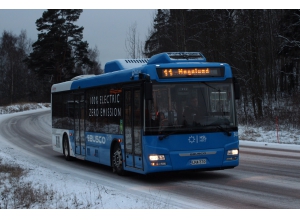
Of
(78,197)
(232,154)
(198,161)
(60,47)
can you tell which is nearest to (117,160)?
(198,161)

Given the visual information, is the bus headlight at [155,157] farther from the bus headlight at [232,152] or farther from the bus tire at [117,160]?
the bus tire at [117,160]

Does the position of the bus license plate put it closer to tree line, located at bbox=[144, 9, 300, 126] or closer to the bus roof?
the bus roof

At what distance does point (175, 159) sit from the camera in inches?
483

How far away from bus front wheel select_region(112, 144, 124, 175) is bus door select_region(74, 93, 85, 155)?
10.4 ft

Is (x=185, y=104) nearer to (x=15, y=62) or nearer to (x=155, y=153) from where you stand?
(x=155, y=153)

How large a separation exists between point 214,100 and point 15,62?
82581mm

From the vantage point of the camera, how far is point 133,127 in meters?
13.0

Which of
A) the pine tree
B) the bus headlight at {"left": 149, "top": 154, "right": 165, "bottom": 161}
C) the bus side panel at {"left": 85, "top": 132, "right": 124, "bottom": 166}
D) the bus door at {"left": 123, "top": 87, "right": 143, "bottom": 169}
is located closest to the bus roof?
the bus door at {"left": 123, "top": 87, "right": 143, "bottom": 169}

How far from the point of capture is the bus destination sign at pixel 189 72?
1245 centimetres

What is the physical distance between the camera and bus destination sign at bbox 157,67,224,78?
490 inches

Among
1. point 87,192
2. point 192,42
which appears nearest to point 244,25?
→ point 192,42

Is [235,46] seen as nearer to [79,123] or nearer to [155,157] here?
[79,123]

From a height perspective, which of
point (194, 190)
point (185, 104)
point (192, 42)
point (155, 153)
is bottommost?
point (194, 190)

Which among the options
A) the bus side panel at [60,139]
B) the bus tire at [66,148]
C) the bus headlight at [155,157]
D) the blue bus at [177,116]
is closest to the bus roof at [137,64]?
the blue bus at [177,116]
